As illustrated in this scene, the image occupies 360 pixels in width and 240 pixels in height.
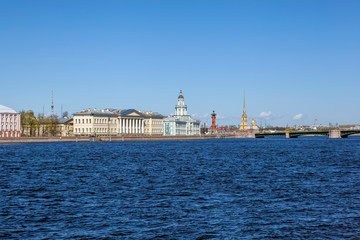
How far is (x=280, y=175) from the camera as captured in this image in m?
29.0

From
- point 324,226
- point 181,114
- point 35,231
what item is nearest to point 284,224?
point 324,226

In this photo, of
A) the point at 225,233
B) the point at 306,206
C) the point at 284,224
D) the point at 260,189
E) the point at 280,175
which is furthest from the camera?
the point at 280,175

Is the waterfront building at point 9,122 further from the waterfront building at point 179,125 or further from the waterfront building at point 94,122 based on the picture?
the waterfront building at point 179,125

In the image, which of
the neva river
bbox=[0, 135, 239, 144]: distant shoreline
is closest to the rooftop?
bbox=[0, 135, 239, 144]: distant shoreline

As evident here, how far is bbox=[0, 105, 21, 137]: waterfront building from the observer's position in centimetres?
10556

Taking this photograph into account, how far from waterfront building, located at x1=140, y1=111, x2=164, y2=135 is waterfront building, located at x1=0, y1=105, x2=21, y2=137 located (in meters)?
63.2

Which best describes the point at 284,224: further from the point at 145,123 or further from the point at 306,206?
the point at 145,123

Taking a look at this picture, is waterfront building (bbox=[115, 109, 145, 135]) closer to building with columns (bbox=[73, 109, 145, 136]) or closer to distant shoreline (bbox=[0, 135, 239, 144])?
building with columns (bbox=[73, 109, 145, 136])

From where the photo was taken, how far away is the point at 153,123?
171375mm

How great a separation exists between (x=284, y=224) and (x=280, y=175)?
1474 centimetres

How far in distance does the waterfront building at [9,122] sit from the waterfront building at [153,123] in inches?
2487

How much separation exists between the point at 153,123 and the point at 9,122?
69.7 meters

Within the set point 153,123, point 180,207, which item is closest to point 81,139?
point 153,123

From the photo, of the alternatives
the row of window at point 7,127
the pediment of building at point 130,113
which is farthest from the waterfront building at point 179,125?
the row of window at point 7,127
